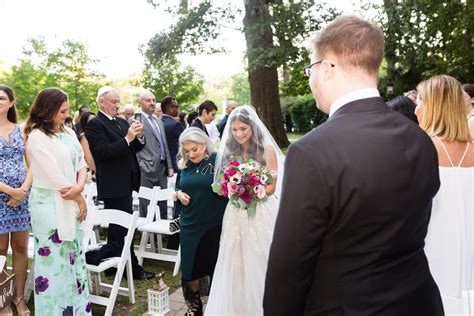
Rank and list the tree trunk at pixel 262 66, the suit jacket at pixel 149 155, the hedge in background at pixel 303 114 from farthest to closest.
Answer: the hedge in background at pixel 303 114 < the tree trunk at pixel 262 66 < the suit jacket at pixel 149 155

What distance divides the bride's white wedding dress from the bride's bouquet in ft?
0.36

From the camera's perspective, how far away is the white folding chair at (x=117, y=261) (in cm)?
417

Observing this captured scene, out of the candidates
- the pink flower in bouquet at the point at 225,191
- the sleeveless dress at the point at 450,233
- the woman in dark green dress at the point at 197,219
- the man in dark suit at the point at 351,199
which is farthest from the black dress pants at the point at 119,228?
the man in dark suit at the point at 351,199

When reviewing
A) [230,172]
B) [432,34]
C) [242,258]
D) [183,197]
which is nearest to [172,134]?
[183,197]

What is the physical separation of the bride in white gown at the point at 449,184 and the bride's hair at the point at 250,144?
1.41 m

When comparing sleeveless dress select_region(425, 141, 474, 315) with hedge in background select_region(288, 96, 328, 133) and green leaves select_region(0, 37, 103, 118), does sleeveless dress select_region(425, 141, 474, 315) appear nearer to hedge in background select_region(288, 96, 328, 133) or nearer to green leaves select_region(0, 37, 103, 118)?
green leaves select_region(0, 37, 103, 118)

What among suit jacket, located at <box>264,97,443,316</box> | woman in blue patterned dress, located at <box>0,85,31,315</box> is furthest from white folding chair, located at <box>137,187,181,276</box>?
suit jacket, located at <box>264,97,443,316</box>

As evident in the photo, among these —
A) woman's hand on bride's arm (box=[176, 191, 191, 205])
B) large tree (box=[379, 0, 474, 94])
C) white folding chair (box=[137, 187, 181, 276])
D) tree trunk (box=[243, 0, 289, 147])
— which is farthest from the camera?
tree trunk (box=[243, 0, 289, 147])

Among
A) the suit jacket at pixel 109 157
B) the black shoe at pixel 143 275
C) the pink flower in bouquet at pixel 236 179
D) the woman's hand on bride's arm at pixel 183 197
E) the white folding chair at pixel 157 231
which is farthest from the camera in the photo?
the white folding chair at pixel 157 231

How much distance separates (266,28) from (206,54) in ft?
9.68

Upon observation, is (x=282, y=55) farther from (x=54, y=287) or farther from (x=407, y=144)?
(x=407, y=144)

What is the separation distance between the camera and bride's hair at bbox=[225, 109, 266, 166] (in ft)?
13.1

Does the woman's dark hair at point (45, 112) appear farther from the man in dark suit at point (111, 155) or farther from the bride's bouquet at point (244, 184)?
the bride's bouquet at point (244, 184)

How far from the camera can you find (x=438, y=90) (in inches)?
118
